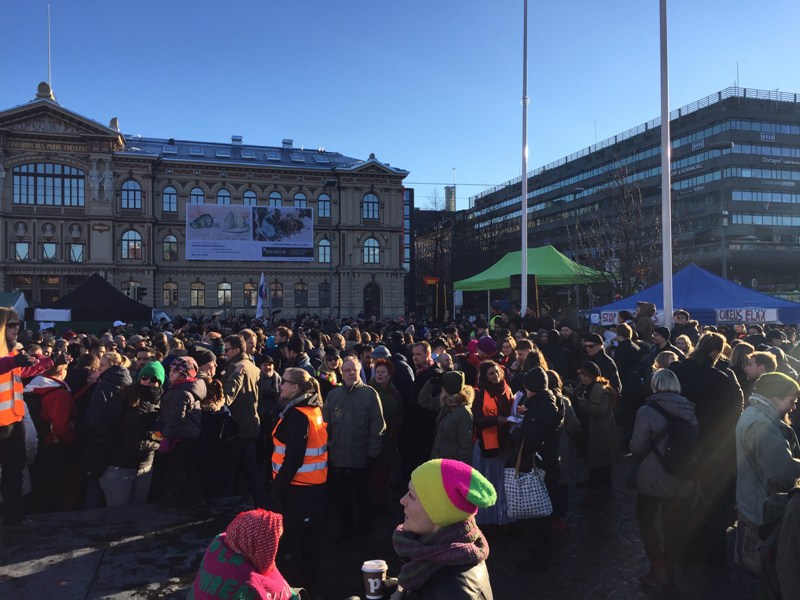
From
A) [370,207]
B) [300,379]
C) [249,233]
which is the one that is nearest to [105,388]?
[300,379]

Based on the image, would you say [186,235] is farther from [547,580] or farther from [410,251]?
[547,580]

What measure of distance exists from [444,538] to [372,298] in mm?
52413

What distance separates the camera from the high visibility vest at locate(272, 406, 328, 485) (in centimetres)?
457

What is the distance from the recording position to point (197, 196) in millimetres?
50375

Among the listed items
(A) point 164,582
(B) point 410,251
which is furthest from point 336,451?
(B) point 410,251

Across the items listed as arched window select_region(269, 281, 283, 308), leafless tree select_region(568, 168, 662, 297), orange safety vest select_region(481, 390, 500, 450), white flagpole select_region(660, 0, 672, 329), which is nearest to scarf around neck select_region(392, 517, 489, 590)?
orange safety vest select_region(481, 390, 500, 450)

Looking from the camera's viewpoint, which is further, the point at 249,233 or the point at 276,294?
the point at 276,294

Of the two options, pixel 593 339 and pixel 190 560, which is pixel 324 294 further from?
pixel 190 560

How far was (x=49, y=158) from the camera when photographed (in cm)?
4572

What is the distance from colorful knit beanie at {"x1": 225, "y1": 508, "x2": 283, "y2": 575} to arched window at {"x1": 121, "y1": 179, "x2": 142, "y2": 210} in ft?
168

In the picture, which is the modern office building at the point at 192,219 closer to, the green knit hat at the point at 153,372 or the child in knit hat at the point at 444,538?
the green knit hat at the point at 153,372

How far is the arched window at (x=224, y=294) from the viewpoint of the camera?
50.8 meters

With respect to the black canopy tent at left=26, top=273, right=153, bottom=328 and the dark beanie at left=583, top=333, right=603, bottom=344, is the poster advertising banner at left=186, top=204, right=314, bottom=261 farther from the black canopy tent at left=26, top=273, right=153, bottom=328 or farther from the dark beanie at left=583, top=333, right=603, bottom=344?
the dark beanie at left=583, top=333, right=603, bottom=344

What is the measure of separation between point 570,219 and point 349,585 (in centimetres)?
7587
